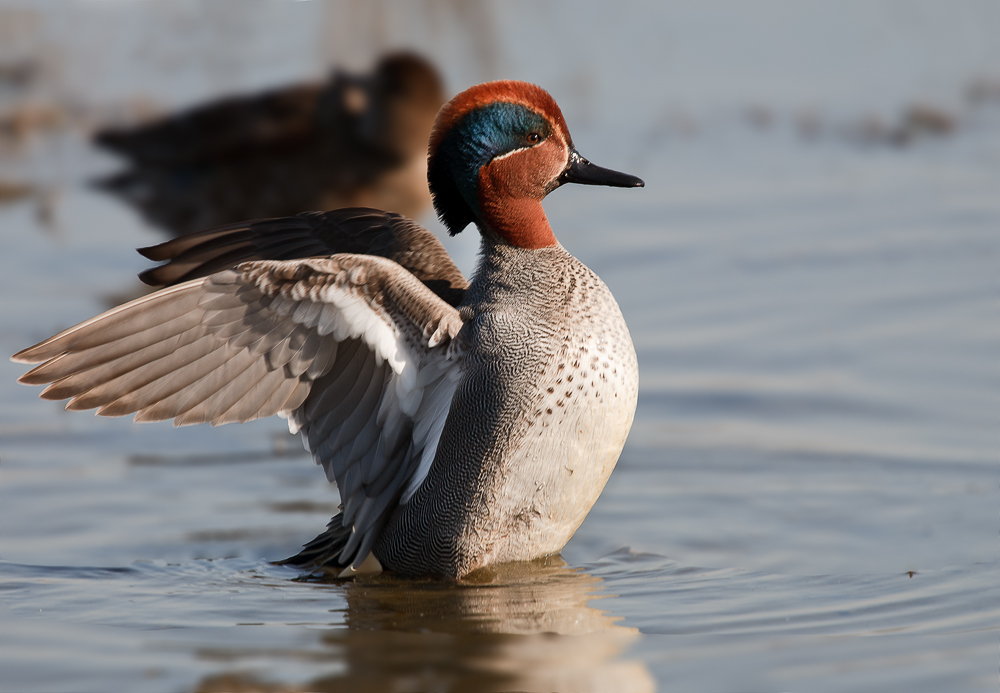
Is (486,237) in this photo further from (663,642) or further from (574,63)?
(574,63)

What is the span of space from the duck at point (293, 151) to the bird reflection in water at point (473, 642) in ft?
15.0

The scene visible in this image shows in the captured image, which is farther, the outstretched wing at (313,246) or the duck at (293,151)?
the duck at (293,151)

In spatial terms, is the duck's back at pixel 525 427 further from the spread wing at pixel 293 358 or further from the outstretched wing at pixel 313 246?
the outstretched wing at pixel 313 246

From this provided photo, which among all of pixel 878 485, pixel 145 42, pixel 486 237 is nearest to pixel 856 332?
pixel 878 485

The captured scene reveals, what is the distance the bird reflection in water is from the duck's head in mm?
1105

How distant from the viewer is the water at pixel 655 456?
10.0 feet

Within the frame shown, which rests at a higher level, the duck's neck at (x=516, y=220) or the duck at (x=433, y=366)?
the duck's neck at (x=516, y=220)

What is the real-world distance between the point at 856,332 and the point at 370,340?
129 inches

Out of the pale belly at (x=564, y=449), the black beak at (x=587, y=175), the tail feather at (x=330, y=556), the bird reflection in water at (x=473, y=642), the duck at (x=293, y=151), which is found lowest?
the bird reflection in water at (x=473, y=642)

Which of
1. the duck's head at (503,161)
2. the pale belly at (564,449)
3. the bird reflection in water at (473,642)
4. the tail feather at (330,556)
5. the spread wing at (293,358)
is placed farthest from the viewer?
the tail feather at (330,556)

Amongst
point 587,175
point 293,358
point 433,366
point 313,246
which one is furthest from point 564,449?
point 313,246

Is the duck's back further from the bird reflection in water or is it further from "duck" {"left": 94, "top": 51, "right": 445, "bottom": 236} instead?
"duck" {"left": 94, "top": 51, "right": 445, "bottom": 236}

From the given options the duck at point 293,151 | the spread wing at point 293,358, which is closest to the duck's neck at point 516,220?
the spread wing at point 293,358

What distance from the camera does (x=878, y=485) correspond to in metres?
4.38
